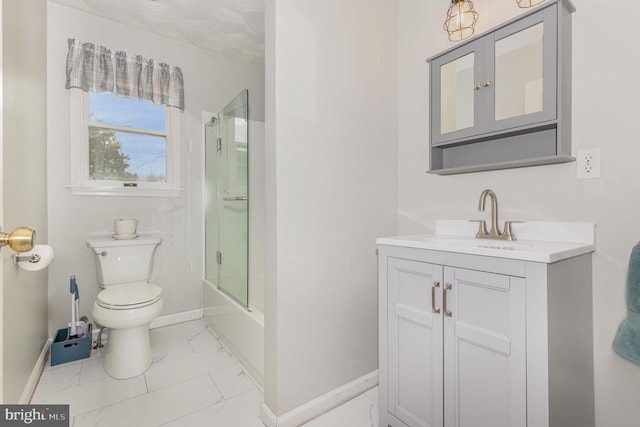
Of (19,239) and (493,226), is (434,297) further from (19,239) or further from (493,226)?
(19,239)

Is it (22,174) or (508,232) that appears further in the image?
(22,174)

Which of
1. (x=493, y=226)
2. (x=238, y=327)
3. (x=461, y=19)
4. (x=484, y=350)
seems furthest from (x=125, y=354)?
(x=461, y=19)

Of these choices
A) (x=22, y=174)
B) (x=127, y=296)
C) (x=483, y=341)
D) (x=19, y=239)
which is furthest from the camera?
(x=127, y=296)

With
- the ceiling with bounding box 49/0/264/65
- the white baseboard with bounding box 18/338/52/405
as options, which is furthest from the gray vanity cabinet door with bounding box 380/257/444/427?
the ceiling with bounding box 49/0/264/65

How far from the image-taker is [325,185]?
1651 mm

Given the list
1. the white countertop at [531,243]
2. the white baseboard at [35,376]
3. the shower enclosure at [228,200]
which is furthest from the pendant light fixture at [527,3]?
the white baseboard at [35,376]

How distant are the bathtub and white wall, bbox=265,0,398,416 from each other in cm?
35

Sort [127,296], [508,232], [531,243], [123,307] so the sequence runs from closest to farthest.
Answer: [531,243]
[508,232]
[123,307]
[127,296]

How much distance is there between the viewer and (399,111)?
2.00 m

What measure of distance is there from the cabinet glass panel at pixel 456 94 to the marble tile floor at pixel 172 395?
5.20ft

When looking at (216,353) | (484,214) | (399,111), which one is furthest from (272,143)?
(216,353)

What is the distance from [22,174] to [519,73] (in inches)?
97.1

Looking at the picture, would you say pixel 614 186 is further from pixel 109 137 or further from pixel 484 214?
pixel 109 137

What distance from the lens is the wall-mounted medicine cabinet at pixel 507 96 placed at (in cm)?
126
